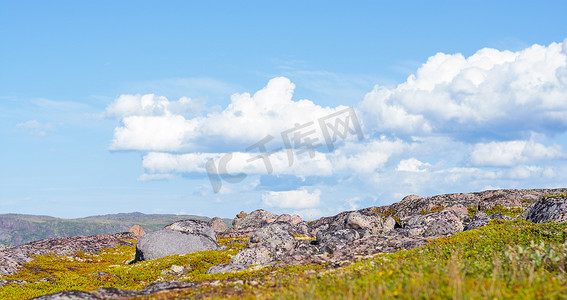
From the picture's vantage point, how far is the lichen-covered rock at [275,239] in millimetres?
37031

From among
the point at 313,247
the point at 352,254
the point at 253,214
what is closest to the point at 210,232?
the point at 313,247

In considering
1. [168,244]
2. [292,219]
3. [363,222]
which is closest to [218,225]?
[292,219]

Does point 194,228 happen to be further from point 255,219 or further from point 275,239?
point 255,219

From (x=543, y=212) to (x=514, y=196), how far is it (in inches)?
1669

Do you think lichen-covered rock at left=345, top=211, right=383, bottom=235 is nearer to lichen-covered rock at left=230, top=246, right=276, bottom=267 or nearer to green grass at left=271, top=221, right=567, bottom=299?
lichen-covered rock at left=230, top=246, right=276, bottom=267

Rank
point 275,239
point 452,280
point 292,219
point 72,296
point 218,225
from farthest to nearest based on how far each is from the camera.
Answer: point 218,225 < point 292,219 < point 275,239 < point 72,296 < point 452,280

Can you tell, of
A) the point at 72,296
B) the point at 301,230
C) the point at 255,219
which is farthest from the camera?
the point at 255,219

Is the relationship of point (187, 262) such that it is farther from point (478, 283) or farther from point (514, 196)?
point (514, 196)

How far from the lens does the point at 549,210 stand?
33.9m

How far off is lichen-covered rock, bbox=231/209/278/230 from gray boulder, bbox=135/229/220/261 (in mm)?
45653

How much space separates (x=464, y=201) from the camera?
265 ft

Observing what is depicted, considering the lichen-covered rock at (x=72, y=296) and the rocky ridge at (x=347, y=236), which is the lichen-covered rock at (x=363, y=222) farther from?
the lichen-covered rock at (x=72, y=296)

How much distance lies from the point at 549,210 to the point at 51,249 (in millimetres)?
60488

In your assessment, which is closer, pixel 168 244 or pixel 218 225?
pixel 168 244
